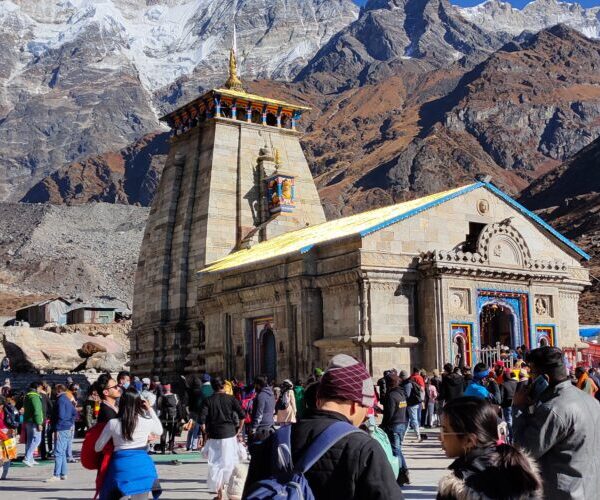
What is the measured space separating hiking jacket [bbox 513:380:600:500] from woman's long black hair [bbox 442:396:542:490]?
3.91 ft

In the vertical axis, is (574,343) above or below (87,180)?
below

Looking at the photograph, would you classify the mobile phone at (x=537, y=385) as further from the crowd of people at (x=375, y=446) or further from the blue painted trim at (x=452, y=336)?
the blue painted trim at (x=452, y=336)

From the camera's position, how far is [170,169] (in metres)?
41.9

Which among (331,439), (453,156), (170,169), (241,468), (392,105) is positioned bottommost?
(241,468)

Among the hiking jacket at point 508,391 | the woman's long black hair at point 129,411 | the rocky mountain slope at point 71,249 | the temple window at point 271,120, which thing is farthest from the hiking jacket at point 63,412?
the rocky mountain slope at point 71,249

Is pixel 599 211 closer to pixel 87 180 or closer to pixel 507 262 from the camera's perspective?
pixel 507 262

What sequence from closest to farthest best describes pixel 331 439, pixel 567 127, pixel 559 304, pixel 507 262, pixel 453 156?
pixel 331 439 → pixel 507 262 → pixel 559 304 → pixel 453 156 → pixel 567 127

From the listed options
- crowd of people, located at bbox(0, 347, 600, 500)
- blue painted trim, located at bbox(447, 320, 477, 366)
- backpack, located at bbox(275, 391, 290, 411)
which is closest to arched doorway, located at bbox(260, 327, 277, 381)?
blue painted trim, located at bbox(447, 320, 477, 366)

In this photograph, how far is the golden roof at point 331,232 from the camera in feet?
91.8

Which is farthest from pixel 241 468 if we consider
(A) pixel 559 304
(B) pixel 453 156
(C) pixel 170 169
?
(B) pixel 453 156

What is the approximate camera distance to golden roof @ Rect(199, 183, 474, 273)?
2797 centimetres

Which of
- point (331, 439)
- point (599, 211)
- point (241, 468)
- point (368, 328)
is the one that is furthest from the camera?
point (599, 211)

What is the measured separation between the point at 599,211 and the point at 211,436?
3072 inches

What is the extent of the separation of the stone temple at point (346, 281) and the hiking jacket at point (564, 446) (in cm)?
2050
